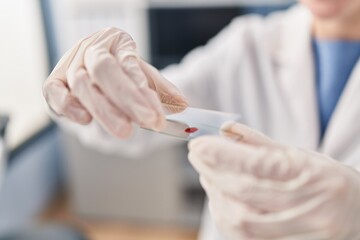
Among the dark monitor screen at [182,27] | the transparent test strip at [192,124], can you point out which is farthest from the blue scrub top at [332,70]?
the dark monitor screen at [182,27]

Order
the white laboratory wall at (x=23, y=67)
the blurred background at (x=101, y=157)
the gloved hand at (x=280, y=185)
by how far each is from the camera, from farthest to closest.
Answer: the blurred background at (x=101, y=157) < the white laboratory wall at (x=23, y=67) < the gloved hand at (x=280, y=185)

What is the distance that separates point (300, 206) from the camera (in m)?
0.36

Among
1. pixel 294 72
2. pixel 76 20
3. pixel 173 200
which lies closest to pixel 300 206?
pixel 294 72

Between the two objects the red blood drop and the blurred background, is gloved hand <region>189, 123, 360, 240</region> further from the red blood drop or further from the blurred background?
the blurred background

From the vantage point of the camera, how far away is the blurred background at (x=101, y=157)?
4.38 feet

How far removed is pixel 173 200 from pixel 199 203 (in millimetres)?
98

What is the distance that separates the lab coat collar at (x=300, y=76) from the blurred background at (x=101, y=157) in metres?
0.59

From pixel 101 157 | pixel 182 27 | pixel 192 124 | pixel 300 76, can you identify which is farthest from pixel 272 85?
pixel 101 157

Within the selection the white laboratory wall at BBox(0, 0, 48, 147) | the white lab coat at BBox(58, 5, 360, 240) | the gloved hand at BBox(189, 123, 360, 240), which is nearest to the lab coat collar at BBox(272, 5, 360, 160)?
the white lab coat at BBox(58, 5, 360, 240)

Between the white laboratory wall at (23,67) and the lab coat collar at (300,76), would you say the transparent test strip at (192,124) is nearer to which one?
the lab coat collar at (300,76)

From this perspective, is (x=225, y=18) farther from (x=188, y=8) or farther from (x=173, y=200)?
(x=173, y=200)

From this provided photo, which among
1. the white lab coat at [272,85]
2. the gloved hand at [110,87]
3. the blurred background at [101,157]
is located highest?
the gloved hand at [110,87]

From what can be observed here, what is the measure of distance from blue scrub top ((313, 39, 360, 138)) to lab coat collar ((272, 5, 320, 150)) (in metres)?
0.01

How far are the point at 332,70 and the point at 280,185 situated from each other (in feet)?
1.25
